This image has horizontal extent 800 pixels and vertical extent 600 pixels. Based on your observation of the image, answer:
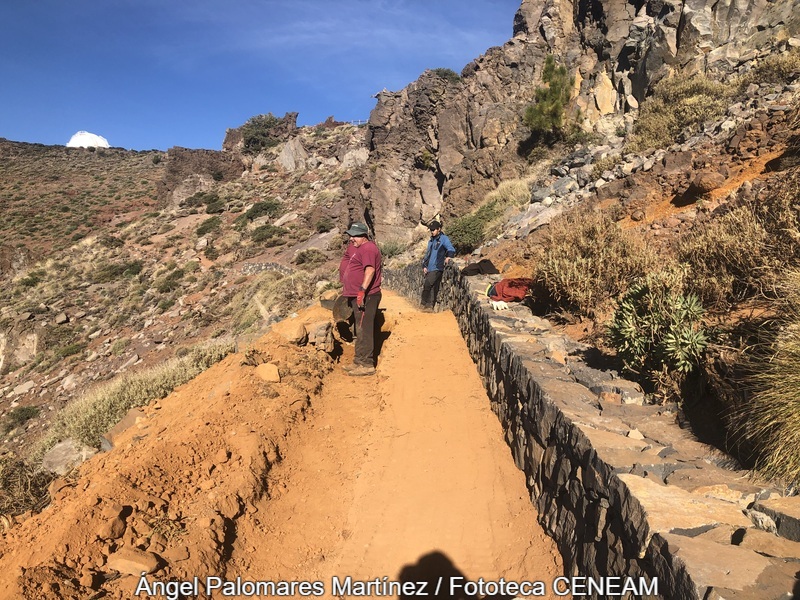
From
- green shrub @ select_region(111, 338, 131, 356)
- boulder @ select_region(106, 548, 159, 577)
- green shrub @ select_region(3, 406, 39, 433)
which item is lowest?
green shrub @ select_region(3, 406, 39, 433)

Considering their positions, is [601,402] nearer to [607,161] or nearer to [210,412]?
[210,412]

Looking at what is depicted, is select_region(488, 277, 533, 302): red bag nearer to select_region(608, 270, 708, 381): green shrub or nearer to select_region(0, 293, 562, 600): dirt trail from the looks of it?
select_region(0, 293, 562, 600): dirt trail

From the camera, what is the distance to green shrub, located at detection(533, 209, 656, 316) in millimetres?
5223

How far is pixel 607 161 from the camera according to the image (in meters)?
12.8

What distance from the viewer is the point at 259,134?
2170 inches

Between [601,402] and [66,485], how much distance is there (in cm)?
453

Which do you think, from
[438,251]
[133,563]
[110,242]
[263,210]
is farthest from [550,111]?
[110,242]

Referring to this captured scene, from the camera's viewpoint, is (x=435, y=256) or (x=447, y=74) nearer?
(x=435, y=256)

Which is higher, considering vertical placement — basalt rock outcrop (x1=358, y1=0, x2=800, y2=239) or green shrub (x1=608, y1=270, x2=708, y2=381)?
basalt rock outcrop (x1=358, y1=0, x2=800, y2=239)

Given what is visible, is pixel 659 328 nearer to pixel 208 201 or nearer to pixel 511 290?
pixel 511 290

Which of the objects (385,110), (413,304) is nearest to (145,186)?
(385,110)

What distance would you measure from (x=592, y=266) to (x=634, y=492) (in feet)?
12.2

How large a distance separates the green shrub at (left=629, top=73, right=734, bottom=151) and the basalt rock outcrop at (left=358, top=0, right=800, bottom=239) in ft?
5.92

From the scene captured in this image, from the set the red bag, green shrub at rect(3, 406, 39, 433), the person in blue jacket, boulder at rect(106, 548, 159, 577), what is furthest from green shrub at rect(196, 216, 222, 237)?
boulder at rect(106, 548, 159, 577)
